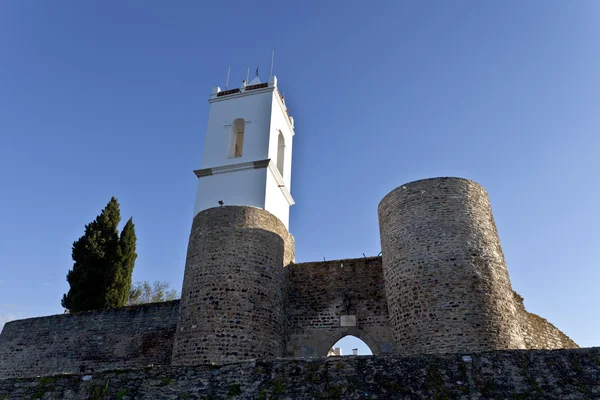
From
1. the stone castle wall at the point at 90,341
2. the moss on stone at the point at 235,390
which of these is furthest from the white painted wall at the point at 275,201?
the moss on stone at the point at 235,390

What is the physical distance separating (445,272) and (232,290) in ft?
18.8

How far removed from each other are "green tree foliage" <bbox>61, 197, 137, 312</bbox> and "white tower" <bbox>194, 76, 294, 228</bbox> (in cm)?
592

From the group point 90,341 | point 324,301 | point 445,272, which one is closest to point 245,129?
point 324,301

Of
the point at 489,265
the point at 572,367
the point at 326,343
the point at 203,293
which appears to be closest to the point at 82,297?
the point at 203,293

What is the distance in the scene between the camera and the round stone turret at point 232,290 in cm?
1205

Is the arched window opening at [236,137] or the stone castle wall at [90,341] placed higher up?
the arched window opening at [236,137]

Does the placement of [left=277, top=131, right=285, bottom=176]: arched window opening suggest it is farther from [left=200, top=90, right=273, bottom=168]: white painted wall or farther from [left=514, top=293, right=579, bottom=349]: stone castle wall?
[left=514, top=293, right=579, bottom=349]: stone castle wall

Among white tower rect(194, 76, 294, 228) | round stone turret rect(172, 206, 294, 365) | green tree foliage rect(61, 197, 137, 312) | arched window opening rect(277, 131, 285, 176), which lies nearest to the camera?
round stone turret rect(172, 206, 294, 365)

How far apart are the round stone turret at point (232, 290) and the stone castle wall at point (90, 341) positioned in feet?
8.60

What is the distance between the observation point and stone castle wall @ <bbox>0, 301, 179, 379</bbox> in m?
15.0

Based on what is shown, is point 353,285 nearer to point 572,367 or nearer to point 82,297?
point 572,367

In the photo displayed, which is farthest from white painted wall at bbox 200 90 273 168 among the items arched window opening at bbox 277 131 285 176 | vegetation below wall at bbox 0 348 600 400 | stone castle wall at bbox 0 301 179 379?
vegetation below wall at bbox 0 348 600 400

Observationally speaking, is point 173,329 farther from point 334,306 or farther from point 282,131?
point 282,131

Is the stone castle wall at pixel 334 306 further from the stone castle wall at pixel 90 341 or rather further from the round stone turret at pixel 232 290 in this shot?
the stone castle wall at pixel 90 341
